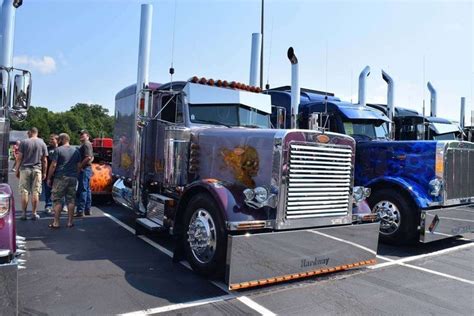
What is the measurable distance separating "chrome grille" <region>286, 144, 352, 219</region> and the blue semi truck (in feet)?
3.97

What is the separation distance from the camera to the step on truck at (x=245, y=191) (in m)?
4.62

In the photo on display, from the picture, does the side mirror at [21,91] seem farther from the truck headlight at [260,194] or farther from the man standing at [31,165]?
the man standing at [31,165]

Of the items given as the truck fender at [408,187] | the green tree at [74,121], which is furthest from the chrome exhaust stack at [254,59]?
the green tree at [74,121]

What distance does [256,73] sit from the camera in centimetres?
912

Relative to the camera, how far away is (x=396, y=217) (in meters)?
7.14

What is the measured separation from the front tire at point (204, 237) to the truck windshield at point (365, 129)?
4955mm

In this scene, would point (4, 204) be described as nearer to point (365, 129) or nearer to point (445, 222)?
point (445, 222)

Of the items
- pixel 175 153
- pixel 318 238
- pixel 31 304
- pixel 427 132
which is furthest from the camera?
pixel 427 132

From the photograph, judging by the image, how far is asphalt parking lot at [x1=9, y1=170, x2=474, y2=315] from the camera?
4156 mm

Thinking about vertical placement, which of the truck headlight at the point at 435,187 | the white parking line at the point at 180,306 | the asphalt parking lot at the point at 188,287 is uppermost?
the truck headlight at the point at 435,187

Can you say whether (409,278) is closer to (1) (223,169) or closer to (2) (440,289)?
(2) (440,289)

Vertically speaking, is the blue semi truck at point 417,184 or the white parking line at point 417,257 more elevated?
the blue semi truck at point 417,184

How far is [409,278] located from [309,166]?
6.60 ft

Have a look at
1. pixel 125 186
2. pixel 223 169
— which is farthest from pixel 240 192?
pixel 125 186
